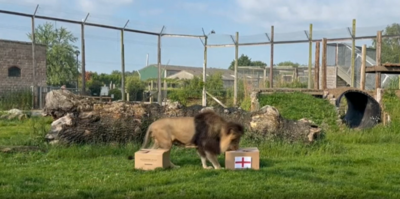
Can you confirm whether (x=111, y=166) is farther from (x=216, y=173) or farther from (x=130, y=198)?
(x=130, y=198)

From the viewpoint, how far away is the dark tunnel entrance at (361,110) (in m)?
18.5

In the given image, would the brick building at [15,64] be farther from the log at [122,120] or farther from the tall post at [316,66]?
the log at [122,120]

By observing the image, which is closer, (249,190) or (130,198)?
(130,198)

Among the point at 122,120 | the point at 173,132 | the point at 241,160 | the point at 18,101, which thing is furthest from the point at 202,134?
the point at 18,101

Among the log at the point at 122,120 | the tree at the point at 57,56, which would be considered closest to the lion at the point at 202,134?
the log at the point at 122,120

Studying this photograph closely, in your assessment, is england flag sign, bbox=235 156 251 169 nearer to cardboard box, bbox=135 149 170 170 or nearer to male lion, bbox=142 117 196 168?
male lion, bbox=142 117 196 168

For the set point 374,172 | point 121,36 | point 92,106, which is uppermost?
point 121,36

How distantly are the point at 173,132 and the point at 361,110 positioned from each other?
40.0 feet

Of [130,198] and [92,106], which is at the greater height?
[92,106]

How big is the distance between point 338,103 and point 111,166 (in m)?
10.9

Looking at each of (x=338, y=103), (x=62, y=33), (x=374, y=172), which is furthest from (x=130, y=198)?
(x=62, y=33)

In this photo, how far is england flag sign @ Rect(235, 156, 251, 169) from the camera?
9477 millimetres

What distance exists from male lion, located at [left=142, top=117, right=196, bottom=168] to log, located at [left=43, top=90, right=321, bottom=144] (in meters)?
2.78

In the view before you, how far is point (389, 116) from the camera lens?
1795 cm
